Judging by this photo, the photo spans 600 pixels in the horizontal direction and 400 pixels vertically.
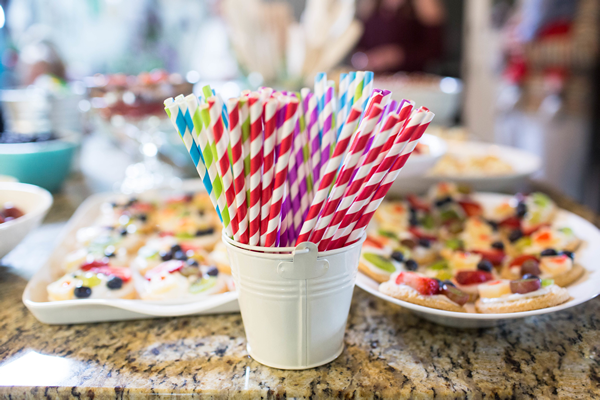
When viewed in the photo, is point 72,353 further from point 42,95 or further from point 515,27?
point 515,27

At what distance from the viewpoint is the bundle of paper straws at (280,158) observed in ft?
1.83

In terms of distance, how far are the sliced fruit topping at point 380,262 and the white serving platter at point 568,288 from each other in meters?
0.04

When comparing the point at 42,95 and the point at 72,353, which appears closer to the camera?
the point at 72,353

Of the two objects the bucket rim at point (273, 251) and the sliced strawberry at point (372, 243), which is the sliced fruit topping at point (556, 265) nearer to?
the sliced strawberry at point (372, 243)

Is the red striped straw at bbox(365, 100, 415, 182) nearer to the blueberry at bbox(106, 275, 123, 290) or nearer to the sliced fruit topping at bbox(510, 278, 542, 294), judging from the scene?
the sliced fruit topping at bbox(510, 278, 542, 294)

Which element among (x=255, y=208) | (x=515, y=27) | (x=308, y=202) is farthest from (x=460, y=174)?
(x=515, y=27)

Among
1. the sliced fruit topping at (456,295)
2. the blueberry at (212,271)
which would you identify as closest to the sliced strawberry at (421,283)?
the sliced fruit topping at (456,295)

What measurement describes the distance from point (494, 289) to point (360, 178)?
0.35 meters

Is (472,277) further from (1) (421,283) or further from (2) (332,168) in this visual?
(2) (332,168)

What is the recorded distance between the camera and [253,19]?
2303mm

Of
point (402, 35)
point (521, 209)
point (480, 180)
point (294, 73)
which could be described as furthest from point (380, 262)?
point (402, 35)

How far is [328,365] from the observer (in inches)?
26.7

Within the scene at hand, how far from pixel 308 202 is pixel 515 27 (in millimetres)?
4233

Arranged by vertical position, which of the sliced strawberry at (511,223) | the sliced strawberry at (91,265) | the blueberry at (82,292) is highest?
the blueberry at (82,292)
